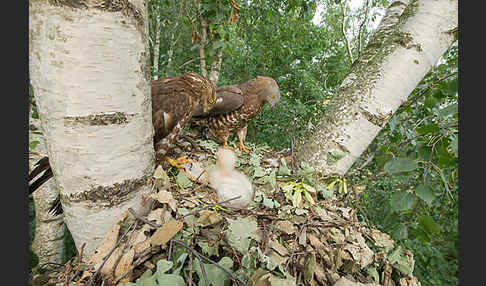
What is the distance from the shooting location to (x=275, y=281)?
1.87 feet

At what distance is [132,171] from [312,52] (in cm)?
556

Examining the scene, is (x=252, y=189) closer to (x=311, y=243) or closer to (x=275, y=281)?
(x=311, y=243)

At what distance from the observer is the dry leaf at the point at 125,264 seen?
22.8 inches

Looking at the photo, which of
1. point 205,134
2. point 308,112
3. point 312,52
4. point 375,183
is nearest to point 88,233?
point 205,134

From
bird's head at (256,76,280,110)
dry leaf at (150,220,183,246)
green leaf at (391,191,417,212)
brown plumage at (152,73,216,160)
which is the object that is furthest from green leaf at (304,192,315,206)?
bird's head at (256,76,280,110)

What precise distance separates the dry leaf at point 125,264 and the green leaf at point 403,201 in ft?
3.20

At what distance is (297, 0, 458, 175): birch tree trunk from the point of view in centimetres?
99

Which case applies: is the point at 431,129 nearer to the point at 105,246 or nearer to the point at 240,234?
the point at 240,234

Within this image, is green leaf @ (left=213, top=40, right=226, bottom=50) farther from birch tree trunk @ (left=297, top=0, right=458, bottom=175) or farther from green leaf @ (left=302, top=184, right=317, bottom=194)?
green leaf @ (left=302, top=184, right=317, bottom=194)

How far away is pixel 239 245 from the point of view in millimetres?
628

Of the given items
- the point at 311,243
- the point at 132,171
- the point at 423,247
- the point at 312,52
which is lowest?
the point at 423,247

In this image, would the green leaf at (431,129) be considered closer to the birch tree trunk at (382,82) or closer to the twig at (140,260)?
the birch tree trunk at (382,82)

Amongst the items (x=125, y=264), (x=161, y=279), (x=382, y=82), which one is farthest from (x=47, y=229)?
(x=382, y=82)

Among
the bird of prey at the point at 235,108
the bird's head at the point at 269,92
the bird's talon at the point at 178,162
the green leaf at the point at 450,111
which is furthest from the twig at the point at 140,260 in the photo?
the bird's head at the point at 269,92
